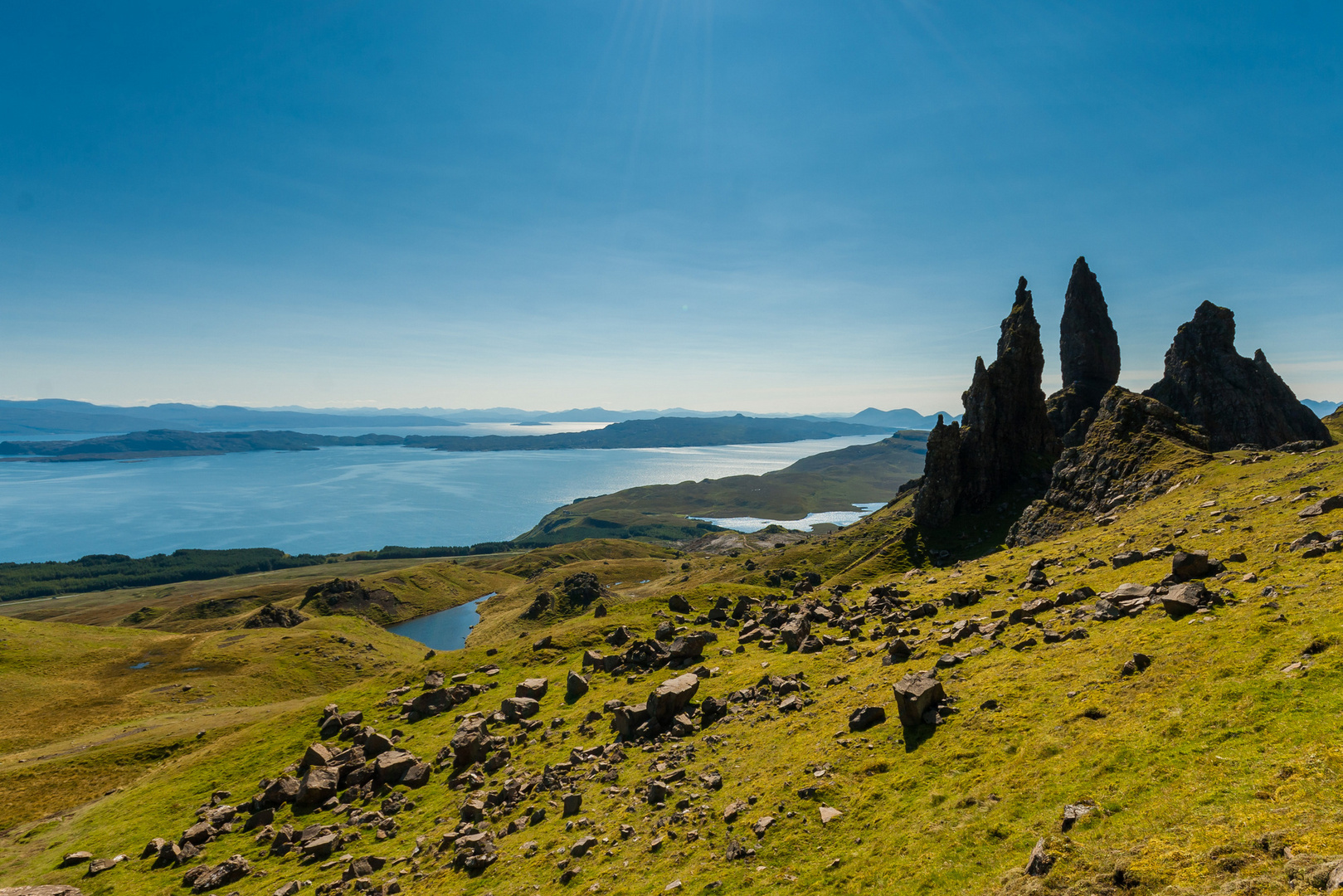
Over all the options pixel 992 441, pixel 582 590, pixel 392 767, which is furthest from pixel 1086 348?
pixel 392 767

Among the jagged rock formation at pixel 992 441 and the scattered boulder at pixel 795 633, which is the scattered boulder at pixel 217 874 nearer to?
the scattered boulder at pixel 795 633

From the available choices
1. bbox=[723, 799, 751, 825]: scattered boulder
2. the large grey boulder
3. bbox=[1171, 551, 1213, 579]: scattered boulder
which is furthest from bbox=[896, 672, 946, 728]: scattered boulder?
bbox=[1171, 551, 1213, 579]: scattered boulder

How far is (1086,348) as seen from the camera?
484 ft

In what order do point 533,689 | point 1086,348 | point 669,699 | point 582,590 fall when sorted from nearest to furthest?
point 669,699, point 533,689, point 1086,348, point 582,590

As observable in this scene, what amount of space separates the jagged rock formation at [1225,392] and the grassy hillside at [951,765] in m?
78.3

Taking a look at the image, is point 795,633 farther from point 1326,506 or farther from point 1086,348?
point 1086,348

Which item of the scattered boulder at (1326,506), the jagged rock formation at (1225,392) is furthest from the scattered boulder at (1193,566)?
the jagged rock formation at (1225,392)

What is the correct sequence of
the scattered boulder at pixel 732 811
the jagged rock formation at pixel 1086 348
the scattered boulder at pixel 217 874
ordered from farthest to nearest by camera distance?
the jagged rock formation at pixel 1086 348 → the scattered boulder at pixel 217 874 → the scattered boulder at pixel 732 811

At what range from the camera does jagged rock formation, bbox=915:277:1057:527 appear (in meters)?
116

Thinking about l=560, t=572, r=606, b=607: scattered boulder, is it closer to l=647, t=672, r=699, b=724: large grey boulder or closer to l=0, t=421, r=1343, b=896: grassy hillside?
l=0, t=421, r=1343, b=896: grassy hillside

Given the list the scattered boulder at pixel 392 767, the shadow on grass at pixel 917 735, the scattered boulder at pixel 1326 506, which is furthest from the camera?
the scattered boulder at pixel 392 767

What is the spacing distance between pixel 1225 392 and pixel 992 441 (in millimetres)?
53117

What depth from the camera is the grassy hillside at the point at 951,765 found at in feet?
50.1

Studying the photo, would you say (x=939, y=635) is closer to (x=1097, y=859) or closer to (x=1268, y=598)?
(x=1268, y=598)
